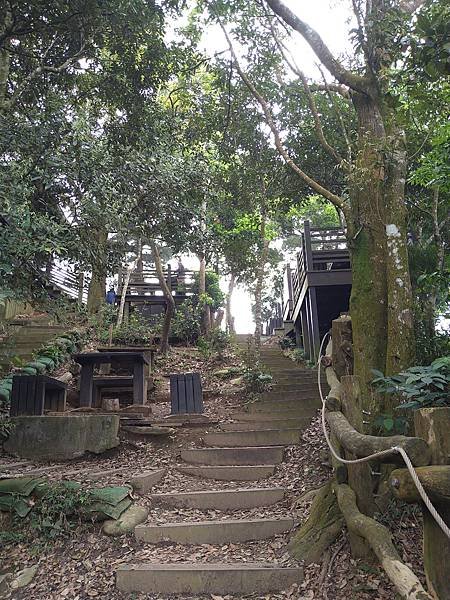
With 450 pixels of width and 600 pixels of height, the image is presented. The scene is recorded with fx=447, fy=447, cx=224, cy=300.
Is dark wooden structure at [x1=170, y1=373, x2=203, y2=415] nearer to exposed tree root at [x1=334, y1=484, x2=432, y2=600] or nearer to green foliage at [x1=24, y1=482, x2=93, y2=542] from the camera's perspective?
green foliage at [x1=24, y1=482, x2=93, y2=542]

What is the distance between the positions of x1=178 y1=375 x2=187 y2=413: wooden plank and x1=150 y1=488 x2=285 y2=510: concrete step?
2660 mm

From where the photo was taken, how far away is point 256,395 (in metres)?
8.73

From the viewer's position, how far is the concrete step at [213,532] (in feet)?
12.8

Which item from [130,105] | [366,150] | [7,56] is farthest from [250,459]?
[7,56]

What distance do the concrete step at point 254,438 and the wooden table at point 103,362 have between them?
2086 millimetres

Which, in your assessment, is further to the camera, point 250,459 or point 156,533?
point 250,459

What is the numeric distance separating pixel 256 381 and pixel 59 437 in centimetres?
415

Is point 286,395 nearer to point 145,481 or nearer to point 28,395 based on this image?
point 145,481

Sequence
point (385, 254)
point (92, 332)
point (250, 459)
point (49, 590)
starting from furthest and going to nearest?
point (92, 332), point (250, 459), point (385, 254), point (49, 590)

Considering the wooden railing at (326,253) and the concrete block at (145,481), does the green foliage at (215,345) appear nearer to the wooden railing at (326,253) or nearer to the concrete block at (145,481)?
the wooden railing at (326,253)

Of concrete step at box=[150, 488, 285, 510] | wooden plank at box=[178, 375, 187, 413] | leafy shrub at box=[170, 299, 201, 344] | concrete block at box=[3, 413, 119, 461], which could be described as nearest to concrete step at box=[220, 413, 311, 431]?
wooden plank at box=[178, 375, 187, 413]

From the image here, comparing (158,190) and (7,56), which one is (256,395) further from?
(7,56)

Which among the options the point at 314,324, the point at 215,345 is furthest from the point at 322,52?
the point at 215,345

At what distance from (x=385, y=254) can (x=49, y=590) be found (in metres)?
4.35
